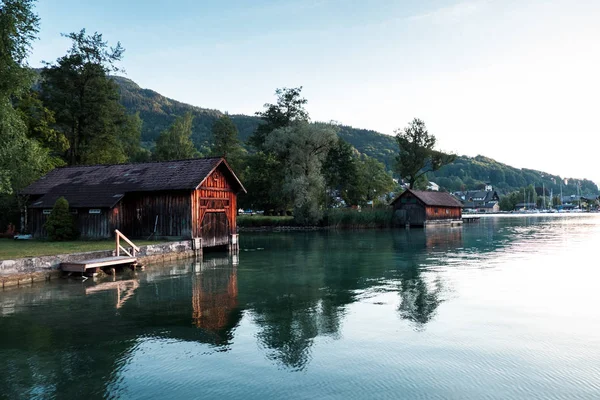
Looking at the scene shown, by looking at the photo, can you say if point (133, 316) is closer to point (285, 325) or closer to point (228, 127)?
point (285, 325)

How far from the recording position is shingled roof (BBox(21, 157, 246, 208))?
30922 mm

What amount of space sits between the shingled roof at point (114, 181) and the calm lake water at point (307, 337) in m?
9.87

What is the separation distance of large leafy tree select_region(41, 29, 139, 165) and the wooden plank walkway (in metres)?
30.8

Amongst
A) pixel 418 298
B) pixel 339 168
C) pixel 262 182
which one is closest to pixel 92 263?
pixel 418 298

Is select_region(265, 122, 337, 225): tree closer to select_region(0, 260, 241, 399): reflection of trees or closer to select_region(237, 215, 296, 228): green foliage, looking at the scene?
select_region(237, 215, 296, 228): green foliage

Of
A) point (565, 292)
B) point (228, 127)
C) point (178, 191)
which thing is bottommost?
point (565, 292)

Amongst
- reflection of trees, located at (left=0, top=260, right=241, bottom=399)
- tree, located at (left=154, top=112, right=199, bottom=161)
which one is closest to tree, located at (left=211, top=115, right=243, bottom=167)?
tree, located at (left=154, top=112, right=199, bottom=161)

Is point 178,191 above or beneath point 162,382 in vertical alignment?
above

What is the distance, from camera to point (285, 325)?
42.5 feet

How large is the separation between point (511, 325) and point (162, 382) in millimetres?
9627

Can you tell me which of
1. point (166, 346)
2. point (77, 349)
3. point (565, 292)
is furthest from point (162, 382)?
point (565, 292)

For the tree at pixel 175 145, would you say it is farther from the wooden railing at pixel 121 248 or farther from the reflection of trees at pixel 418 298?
the reflection of trees at pixel 418 298

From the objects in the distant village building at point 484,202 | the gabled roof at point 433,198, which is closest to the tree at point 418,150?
the gabled roof at point 433,198

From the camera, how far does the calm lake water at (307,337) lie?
8562 mm
